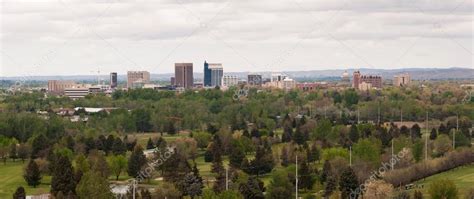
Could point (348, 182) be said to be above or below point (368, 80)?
below

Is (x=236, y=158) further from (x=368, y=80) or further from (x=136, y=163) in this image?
(x=368, y=80)

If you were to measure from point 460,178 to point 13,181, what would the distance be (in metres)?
26.6

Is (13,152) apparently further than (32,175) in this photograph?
Yes

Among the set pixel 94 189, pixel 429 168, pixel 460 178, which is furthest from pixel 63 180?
pixel 460 178

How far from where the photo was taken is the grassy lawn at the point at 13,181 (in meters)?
45.2

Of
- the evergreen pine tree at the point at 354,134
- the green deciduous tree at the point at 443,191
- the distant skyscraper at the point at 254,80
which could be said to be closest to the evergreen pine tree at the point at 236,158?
the evergreen pine tree at the point at 354,134

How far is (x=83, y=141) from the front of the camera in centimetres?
6238

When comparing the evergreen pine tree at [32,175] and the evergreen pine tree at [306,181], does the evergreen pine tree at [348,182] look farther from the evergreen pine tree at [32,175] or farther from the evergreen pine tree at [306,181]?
the evergreen pine tree at [32,175]

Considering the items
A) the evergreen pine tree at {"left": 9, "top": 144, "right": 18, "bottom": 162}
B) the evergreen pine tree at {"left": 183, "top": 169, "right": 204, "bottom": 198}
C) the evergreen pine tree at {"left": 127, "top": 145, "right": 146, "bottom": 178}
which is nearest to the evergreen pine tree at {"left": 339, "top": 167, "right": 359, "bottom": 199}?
the evergreen pine tree at {"left": 183, "top": 169, "right": 204, "bottom": 198}

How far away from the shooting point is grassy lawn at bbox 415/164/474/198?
142 feet

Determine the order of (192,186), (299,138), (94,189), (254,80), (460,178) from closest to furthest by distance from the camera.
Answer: (94,189) → (192,186) → (460,178) → (299,138) → (254,80)

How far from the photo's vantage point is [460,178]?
48031 millimetres

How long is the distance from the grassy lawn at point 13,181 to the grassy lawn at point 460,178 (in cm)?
2090

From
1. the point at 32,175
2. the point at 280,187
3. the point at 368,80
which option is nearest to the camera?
the point at 280,187
